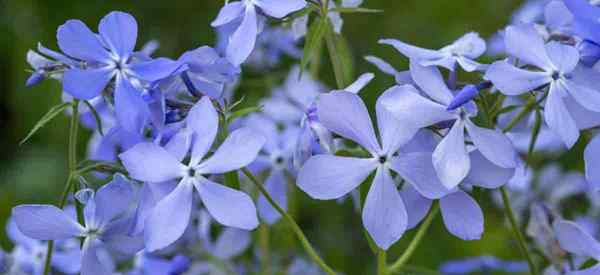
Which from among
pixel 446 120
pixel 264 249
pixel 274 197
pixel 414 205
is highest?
pixel 446 120

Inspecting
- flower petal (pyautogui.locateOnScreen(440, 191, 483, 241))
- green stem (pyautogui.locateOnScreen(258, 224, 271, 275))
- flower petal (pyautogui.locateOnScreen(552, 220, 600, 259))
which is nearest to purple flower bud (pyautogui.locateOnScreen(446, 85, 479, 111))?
flower petal (pyautogui.locateOnScreen(440, 191, 483, 241))

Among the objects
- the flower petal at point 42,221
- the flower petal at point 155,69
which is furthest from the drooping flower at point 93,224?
the flower petal at point 155,69

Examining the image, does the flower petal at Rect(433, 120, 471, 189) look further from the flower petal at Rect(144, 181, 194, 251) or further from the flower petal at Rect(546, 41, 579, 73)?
the flower petal at Rect(144, 181, 194, 251)

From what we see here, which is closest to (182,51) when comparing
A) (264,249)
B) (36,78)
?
(264,249)

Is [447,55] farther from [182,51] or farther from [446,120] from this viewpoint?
[182,51]

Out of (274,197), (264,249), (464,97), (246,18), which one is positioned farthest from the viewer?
(264,249)

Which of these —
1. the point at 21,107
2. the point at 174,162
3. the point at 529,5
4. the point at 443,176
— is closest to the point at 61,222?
the point at 174,162

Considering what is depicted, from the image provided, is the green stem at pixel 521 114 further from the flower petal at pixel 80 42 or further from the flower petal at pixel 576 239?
the flower petal at pixel 80 42
